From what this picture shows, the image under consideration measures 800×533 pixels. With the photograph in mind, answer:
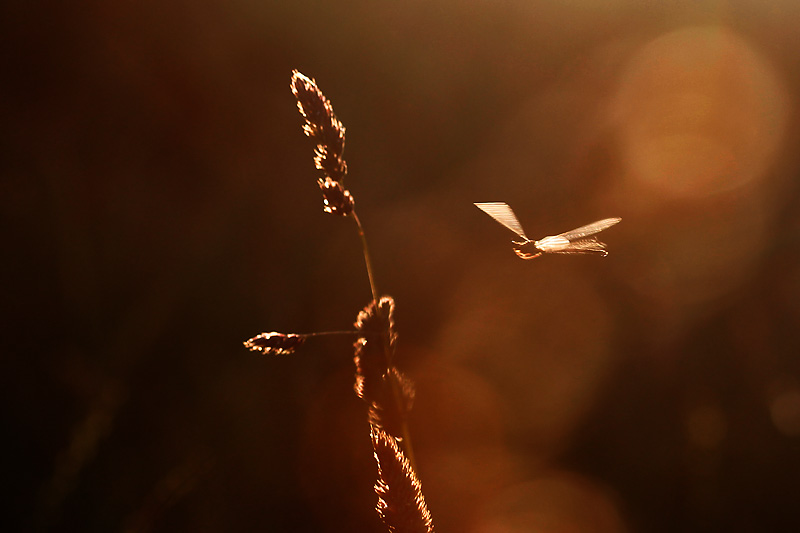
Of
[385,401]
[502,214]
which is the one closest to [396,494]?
[385,401]

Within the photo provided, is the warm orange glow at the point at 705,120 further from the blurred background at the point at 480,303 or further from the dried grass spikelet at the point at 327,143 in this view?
the dried grass spikelet at the point at 327,143

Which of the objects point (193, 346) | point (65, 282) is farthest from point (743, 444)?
point (65, 282)

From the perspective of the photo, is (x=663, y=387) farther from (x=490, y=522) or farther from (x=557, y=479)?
(x=490, y=522)

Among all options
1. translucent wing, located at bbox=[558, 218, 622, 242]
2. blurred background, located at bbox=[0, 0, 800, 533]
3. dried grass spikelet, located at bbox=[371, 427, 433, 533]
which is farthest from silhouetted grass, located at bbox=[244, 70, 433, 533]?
blurred background, located at bbox=[0, 0, 800, 533]

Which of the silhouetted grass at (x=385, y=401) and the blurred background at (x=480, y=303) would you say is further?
the blurred background at (x=480, y=303)

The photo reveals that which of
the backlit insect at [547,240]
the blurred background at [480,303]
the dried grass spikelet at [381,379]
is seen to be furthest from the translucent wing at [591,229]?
the blurred background at [480,303]

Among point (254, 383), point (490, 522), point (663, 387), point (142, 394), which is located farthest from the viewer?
Result: point (663, 387)

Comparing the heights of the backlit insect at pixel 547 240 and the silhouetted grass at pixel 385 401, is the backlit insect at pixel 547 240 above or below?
above
